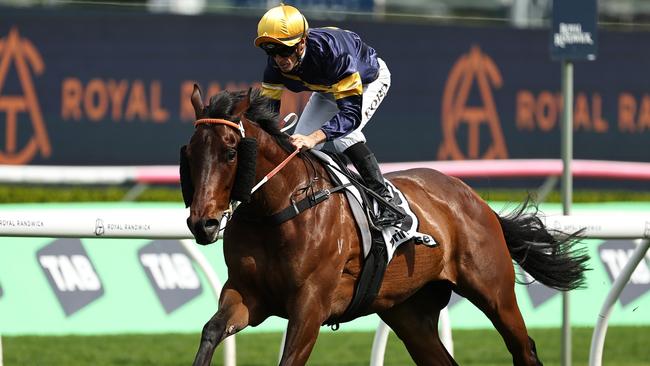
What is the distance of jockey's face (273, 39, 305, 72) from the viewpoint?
4.80 meters

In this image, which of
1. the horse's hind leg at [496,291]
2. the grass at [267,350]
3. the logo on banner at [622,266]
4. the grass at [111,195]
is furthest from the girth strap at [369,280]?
the grass at [111,195]

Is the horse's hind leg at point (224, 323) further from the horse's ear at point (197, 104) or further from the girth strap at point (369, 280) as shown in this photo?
the horse's ear at point (197, 104)

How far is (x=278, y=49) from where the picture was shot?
4.77m

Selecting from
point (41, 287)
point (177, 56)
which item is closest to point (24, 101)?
point (177, 56)

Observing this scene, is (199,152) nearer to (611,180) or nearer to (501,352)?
(501,352)

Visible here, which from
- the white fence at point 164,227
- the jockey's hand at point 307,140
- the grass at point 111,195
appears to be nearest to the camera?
the jockey's hand at point 307,140

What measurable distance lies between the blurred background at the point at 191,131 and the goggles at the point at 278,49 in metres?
2.59

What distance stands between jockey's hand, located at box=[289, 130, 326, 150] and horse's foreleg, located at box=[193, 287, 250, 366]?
0.58 metres

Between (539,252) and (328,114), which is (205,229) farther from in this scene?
(539,252)

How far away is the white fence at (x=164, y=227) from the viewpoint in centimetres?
555

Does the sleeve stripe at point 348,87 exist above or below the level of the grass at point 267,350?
above

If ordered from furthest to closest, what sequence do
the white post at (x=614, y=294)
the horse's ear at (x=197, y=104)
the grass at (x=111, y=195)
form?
the grass at (x=111, y=195) → the white post at (x=614, y=294) → the horse's ear at (x=197, y=104)

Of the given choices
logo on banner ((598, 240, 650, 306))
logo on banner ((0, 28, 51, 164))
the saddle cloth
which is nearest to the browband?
the saddle cloth

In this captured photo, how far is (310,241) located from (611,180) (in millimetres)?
7435
